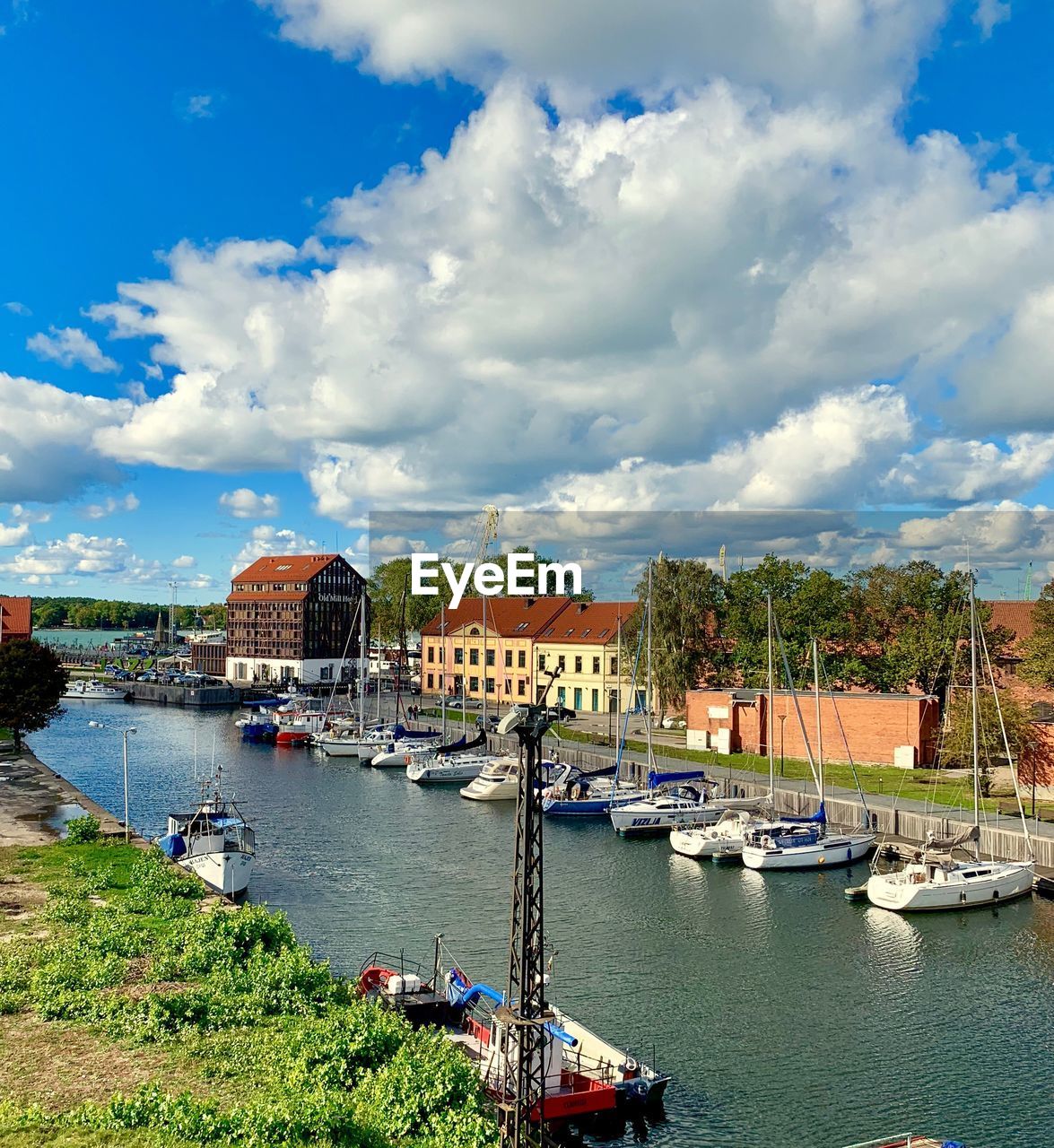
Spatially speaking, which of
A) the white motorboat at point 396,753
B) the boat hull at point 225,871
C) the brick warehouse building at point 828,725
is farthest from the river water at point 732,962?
the brick warehouse building at point 828,725

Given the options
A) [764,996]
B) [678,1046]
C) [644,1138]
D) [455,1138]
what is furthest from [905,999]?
[455,1138]

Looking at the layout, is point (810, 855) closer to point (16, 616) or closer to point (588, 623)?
point (588, 623)

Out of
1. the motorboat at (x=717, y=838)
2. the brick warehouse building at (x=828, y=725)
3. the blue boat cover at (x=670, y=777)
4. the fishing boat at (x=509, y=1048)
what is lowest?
the fishing boat at (x=509, y=1048)

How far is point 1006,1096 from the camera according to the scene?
2214 centimetres

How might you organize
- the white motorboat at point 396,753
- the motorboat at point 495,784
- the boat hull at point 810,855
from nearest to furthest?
the boat hull at point 810,855, the motorboat at point 495,784, the white motorboat at point 396,753

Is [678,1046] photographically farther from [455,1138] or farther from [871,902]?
[871,902]

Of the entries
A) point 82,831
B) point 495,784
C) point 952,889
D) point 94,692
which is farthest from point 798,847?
point 94,692

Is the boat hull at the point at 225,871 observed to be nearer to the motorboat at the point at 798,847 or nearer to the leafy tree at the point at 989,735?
the motorboat at the point at 798,847

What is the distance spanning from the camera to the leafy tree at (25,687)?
65750mm

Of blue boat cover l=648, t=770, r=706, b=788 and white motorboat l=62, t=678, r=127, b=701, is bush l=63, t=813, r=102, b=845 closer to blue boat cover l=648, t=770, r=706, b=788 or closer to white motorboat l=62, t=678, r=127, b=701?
blue boat cover l=648, t=770, r=706, b=788

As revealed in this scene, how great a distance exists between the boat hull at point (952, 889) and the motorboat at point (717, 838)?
24.1ft

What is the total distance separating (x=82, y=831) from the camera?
39.1m

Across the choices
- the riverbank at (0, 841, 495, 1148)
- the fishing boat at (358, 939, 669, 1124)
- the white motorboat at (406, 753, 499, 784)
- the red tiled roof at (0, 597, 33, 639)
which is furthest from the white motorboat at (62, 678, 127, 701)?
the fishing boat at (358, 939, 669, 1124)

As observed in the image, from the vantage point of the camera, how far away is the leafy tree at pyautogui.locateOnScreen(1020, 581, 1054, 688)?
52188mm
